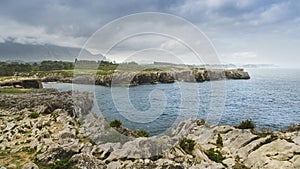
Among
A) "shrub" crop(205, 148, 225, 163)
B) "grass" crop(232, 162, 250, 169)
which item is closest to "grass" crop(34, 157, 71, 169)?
"shrub" crop(205, 148, 225, 163)

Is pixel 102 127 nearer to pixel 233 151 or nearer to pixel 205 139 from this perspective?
pixel 205 139

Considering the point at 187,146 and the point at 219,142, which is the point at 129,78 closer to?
the point at 219,142

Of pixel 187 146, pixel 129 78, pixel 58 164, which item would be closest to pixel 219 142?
pixel 187 146

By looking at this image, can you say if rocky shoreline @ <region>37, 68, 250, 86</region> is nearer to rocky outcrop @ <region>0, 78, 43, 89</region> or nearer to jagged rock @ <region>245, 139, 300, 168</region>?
rocky outcrop @ <region>0, 78, 43, 89</region>

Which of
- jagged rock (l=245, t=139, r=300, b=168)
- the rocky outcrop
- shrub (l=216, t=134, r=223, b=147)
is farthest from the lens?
the rocky outcrop

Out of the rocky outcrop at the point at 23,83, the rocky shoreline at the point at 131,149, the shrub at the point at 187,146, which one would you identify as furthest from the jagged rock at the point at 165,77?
the shrub at the point at 187,146

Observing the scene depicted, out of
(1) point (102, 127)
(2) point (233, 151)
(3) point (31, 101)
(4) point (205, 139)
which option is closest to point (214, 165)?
(2) point (233, 151)

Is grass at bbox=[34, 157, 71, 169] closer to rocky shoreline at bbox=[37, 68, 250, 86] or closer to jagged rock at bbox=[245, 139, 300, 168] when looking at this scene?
jagged rock at bbox=[245, 139, 300, 168]

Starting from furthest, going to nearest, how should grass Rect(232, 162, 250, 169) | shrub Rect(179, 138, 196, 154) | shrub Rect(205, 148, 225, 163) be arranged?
1. shrub Rect(179, 138, 196, 154)
2. shrub Rect(205, 148, 225, 163)
3. grass Rect(232, 162, 250, 169)

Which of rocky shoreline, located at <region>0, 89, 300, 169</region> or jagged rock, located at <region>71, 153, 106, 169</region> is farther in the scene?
rocky shoreline, located at <region>0, 89, 300, 169</region>

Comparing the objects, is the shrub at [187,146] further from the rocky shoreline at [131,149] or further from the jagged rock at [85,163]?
the jagged rock at [85,163]

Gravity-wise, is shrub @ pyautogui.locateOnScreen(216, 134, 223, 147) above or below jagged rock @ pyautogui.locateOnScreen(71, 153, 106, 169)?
below

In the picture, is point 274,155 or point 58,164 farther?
point 274,155

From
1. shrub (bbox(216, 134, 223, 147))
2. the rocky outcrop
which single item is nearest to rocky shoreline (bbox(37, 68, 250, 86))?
the rocky outcrop
